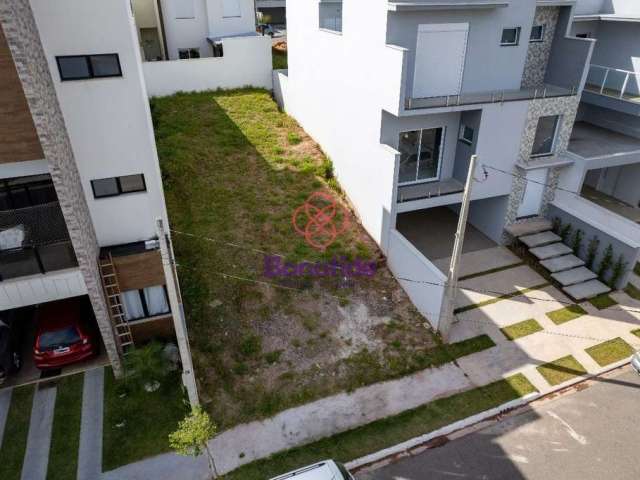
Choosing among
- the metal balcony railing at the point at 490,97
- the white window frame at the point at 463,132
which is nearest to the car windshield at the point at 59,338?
the metal balcony railing at the point at 490,97

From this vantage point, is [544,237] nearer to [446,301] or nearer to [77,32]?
[446,301]

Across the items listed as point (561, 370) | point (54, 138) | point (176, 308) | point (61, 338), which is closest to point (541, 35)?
point (561, 370)

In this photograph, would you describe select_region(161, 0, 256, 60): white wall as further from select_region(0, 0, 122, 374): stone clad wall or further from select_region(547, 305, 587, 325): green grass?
select_region(547, 305, 587, 325): green grass

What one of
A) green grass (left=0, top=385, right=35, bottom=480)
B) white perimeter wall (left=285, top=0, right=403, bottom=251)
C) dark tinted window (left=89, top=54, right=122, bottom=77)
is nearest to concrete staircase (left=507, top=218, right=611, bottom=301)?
white perimeter wall (left=285, top=0, right=403, bottom=251)

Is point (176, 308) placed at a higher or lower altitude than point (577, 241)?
higher

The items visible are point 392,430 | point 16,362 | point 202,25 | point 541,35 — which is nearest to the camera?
point 392,430

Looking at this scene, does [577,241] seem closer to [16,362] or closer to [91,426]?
[91,426]
